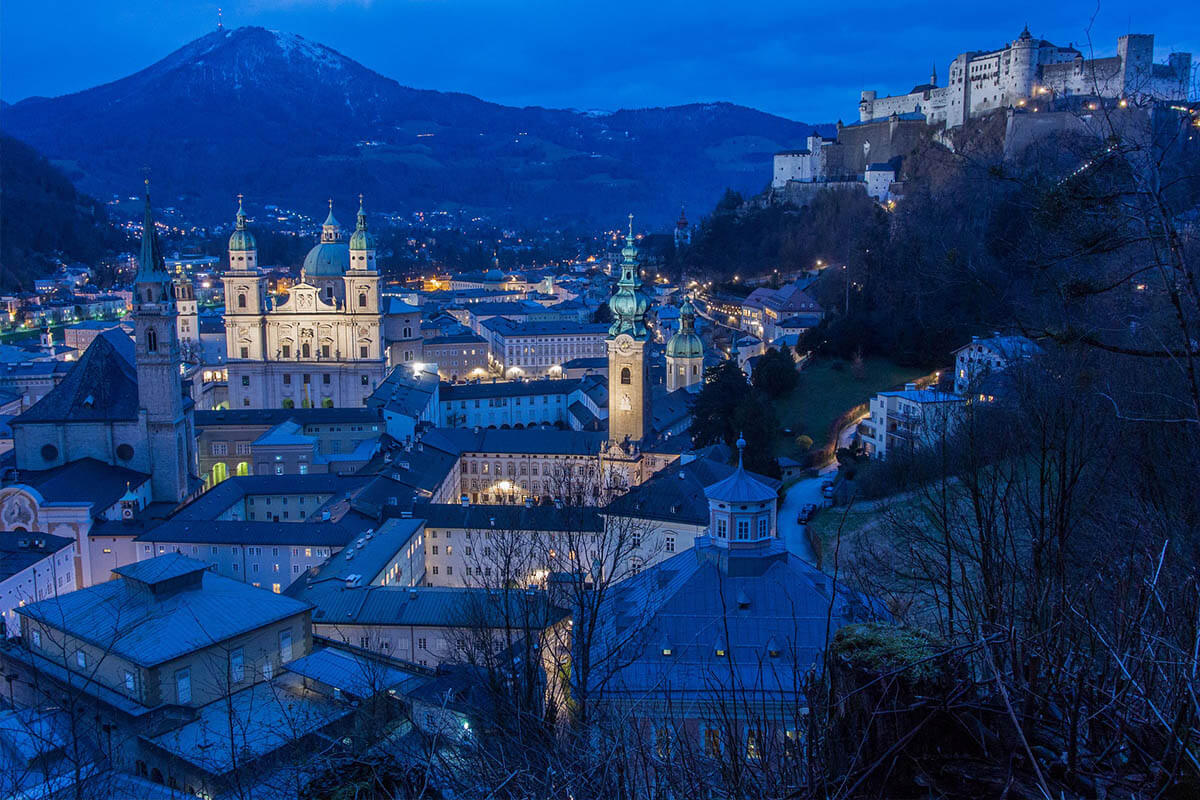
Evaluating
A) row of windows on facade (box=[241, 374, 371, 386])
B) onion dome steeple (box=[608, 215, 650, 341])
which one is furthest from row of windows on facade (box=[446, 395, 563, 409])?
onion dome steeple (box=[608, 215, 650, 341])

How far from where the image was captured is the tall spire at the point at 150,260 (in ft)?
87.0

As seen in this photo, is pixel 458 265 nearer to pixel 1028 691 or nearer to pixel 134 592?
pixel 134 592

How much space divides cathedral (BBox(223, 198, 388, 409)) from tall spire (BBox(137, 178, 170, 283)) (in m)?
12.1

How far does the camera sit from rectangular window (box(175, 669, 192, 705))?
45.2ft

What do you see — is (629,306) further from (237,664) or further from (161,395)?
(237,664)

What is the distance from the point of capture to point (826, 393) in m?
32.1

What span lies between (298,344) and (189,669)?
91.7 feet

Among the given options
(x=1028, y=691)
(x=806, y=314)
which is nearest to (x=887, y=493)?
(x=1028, y=691)

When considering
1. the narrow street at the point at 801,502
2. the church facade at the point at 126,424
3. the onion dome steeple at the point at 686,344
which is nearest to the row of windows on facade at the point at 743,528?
the narrow street at the point at 801,502

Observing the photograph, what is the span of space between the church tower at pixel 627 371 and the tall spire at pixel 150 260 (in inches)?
532

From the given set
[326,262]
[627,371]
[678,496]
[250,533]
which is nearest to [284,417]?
[627,371]

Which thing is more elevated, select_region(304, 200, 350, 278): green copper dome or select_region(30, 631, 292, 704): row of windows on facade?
select_region(304, 200, 350, 278): green copper dome

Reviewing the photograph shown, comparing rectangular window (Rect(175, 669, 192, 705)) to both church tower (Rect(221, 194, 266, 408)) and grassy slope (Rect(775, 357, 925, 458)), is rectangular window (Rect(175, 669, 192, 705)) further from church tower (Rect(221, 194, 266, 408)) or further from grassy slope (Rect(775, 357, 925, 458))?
church tower (Rect(221, 194, 266, 408))

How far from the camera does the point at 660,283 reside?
244 ft
